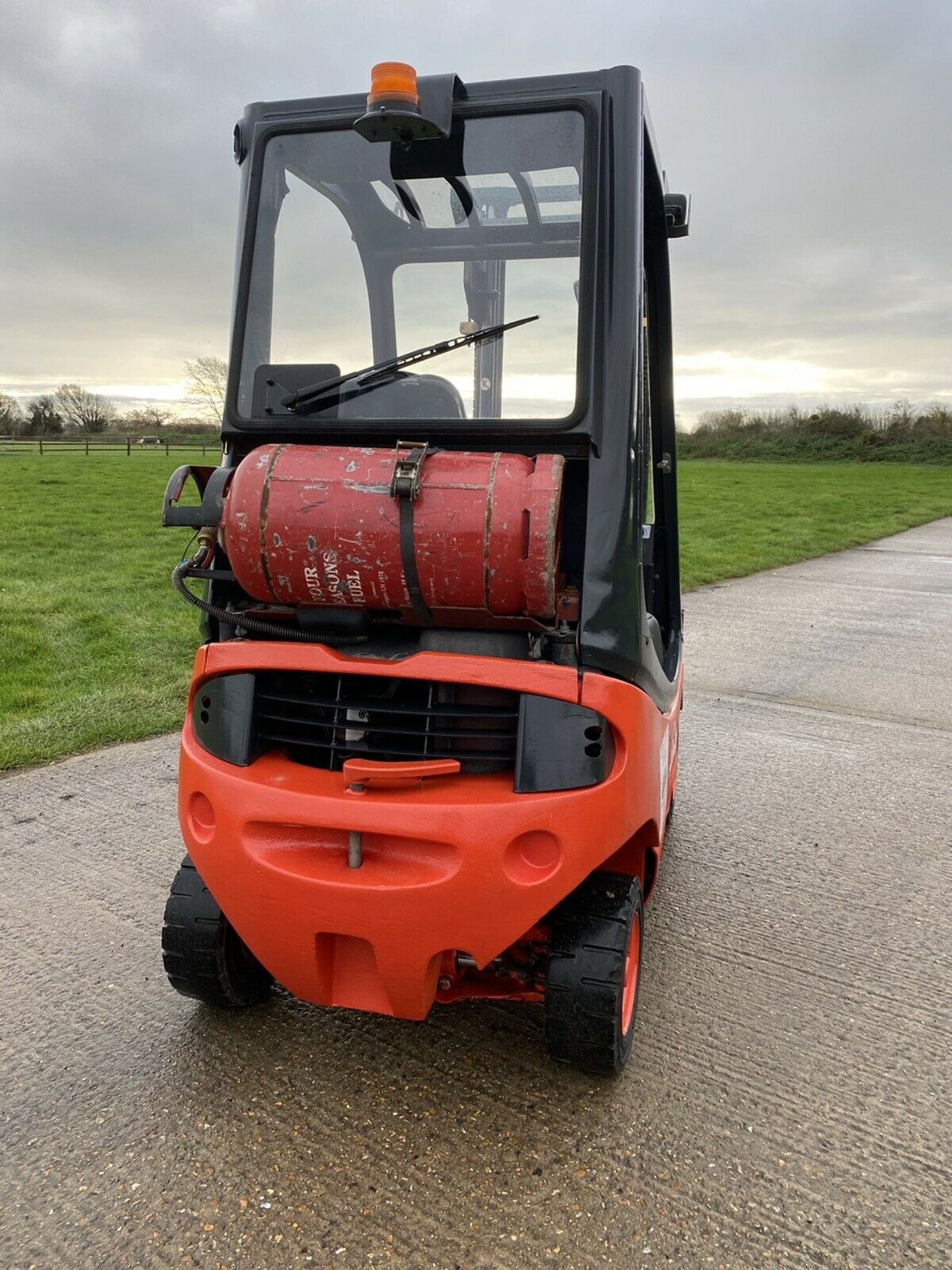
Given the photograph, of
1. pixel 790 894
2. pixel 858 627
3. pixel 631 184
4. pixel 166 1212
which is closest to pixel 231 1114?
pixel 166 1212

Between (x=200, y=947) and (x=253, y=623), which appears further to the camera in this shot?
(x=200, y=947)

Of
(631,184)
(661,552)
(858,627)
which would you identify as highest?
(631,184)

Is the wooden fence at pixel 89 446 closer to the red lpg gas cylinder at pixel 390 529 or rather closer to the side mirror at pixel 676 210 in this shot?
the side mirror at pixel 676 210

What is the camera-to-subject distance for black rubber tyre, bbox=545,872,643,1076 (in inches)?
86.4

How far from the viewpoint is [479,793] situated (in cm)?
213

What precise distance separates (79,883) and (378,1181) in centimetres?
173

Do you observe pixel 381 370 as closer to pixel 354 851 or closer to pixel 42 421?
pixel 354 851

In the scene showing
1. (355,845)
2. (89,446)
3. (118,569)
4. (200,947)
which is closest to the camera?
(355,845)

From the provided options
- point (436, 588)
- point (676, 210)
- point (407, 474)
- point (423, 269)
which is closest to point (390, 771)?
point (436, 588)

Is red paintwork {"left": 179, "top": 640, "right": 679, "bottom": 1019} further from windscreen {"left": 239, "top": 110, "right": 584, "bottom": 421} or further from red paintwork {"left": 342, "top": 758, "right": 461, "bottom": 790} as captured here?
windscreen {"left": 239, "top": 110, "right": 584, "bottom": 421}

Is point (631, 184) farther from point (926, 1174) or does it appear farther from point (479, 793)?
point (926, 1174)

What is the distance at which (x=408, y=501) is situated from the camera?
6.54 ft

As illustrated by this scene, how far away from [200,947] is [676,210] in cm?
241

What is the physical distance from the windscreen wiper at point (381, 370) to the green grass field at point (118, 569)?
282 centimetres
